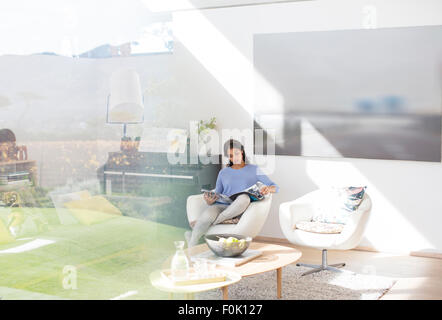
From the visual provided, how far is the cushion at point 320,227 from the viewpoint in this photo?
4.66 metres

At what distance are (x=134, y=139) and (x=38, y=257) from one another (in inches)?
45.1

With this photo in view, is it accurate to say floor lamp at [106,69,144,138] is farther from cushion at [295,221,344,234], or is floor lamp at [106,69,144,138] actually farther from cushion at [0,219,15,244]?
cushion at [295,221,344,234]

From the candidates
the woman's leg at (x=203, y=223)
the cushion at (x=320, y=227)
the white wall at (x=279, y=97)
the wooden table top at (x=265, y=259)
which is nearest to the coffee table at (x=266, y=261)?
the wooden table top at (x=265, y=259)

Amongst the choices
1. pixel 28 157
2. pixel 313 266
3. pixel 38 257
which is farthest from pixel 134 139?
pixel 313 266

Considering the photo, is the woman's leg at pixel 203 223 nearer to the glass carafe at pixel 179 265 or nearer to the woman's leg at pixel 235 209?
the woman's leg at pixel 235 209

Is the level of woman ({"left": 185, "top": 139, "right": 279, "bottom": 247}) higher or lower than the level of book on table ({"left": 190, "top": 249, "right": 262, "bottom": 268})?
higher

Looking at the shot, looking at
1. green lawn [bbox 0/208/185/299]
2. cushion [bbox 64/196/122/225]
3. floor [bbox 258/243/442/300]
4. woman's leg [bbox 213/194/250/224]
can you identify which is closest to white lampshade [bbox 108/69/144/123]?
cushion [bbox 64/196/122/225]

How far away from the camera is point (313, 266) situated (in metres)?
4.88

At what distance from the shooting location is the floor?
4.27 meters

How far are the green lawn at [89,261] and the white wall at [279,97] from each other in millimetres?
1594

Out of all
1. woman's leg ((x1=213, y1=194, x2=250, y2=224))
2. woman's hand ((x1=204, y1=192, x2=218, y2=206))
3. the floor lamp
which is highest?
the floor lamp

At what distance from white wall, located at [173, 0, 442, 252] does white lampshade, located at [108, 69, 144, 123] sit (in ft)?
2.95

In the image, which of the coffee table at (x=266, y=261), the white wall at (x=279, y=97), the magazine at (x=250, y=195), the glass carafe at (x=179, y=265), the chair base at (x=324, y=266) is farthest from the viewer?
the white wall at (x=279, y=97)
